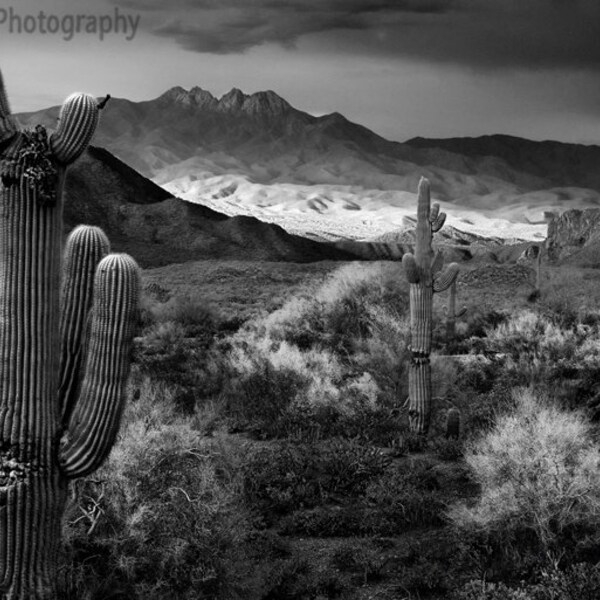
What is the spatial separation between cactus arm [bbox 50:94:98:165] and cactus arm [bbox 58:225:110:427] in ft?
2.84

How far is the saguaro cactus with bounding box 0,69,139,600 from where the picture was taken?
7480 mm

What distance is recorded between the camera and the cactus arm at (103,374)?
25.2 ft

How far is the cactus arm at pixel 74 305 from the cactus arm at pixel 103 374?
0.23 meters

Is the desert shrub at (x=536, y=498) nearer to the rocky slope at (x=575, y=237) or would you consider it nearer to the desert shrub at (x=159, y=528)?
the desert shrub at (x=159, y=528)

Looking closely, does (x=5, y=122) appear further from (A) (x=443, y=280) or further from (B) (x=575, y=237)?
(B) (x=575, y=237)

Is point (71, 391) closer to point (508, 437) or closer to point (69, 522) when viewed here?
point (69, 522)

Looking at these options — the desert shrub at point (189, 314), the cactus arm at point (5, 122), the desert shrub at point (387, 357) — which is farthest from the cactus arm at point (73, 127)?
the desert shrub at point (189, 314)

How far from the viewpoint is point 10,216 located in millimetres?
7523

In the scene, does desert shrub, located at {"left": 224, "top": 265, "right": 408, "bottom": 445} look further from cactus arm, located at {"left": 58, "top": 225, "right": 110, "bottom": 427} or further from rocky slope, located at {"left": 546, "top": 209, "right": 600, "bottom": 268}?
rocky slope, located at {"left": 546, "top": 209, "right": 600, "bottom": 268}

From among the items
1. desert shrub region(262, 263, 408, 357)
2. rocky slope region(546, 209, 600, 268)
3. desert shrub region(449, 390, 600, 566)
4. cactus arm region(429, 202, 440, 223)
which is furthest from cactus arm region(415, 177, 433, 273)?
rocky slope region(546, 209, 600, 268)

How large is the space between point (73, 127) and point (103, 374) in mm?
1935

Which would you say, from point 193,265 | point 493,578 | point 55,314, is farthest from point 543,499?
point 193,265

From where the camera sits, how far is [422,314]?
1655 cm

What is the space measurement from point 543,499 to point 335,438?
530 centimetres
